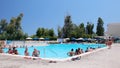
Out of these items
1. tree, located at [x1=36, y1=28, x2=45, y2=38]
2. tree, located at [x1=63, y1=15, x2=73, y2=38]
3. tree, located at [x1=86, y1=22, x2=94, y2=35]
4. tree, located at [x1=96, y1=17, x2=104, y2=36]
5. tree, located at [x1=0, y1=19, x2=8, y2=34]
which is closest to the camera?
tree, located at [x1=0, y1=19, x2=8, y2=34]

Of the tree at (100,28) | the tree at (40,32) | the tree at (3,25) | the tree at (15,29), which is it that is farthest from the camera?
the tree at (100,28)

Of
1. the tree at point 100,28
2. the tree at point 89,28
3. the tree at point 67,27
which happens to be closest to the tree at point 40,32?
the tree at point 67,27

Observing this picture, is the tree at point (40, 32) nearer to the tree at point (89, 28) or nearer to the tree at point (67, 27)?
the tree at point (67, 27)

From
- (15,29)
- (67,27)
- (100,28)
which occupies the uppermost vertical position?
(67,27)

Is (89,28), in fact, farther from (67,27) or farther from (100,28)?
(67,27)

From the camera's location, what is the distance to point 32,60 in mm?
10664

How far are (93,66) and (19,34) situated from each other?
53.5 metres

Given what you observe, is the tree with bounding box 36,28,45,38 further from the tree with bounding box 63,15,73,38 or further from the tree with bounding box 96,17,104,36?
the tree with bounding box 96,17,104,36

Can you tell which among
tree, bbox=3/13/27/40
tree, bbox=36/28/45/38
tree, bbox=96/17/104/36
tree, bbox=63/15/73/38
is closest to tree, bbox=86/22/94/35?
tree, bbox=96/17/104/36

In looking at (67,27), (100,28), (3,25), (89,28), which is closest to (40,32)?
(67,27)

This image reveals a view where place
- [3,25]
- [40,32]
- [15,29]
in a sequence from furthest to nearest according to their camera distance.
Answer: [40,32] < [3,25] < [15,29]

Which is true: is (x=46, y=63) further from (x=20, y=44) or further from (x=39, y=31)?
(x=39, y=31)

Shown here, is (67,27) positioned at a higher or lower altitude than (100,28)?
higher

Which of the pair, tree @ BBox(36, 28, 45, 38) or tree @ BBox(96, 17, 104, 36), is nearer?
tree @ BBox(36, 28, 45, 38)
